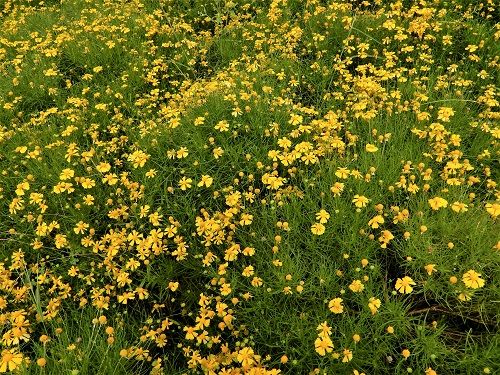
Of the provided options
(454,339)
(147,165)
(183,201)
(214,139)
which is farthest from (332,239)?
(147,165)

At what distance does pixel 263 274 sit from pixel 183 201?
80 cm

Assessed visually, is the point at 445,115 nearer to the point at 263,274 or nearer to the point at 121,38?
the point at 263,274

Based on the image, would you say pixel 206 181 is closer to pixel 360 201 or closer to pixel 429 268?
pixel 360 201

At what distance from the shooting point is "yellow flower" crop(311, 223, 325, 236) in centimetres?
250

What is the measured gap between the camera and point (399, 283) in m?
2.24

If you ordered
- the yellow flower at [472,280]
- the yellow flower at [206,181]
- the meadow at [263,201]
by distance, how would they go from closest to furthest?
the yellow flower at [472,280] < the meadow at [263,201] < the yellow flower at [206,181]

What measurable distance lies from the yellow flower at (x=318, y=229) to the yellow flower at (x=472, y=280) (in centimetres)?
74

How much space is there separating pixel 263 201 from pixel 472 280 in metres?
1.17

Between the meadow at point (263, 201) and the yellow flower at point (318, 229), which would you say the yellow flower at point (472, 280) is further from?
the yellow flower at point (318, 229)

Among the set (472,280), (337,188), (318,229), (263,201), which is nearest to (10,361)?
(263,201)

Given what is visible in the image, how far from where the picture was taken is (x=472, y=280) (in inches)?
85.5

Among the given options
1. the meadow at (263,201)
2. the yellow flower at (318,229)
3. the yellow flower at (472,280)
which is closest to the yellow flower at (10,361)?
the meadow at (263,201)

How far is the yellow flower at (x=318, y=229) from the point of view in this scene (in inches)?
98.3

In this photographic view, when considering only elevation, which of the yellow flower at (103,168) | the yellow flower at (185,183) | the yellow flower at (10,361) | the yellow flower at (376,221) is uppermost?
the yellow flower at (376,221)
